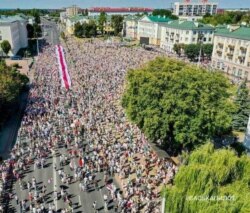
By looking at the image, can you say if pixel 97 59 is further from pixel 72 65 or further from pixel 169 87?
pixel 169 87

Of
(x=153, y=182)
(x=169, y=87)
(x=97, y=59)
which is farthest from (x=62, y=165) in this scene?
(x=97, y=59)

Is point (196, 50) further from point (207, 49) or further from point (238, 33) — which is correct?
point (238, 33)

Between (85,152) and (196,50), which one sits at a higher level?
(196,50)

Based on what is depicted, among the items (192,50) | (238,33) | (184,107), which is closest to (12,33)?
(192,50)

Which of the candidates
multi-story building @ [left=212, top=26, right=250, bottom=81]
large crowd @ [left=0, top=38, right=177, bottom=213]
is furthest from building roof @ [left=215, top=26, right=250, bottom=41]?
large crowd @ [left=0, top=38, right=177, bottom=213]

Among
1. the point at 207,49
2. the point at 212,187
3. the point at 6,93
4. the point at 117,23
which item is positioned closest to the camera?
the point at 212,187

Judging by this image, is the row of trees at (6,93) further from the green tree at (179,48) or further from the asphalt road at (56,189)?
the green tree at (179,48)

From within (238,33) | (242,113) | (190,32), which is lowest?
(242,113)
